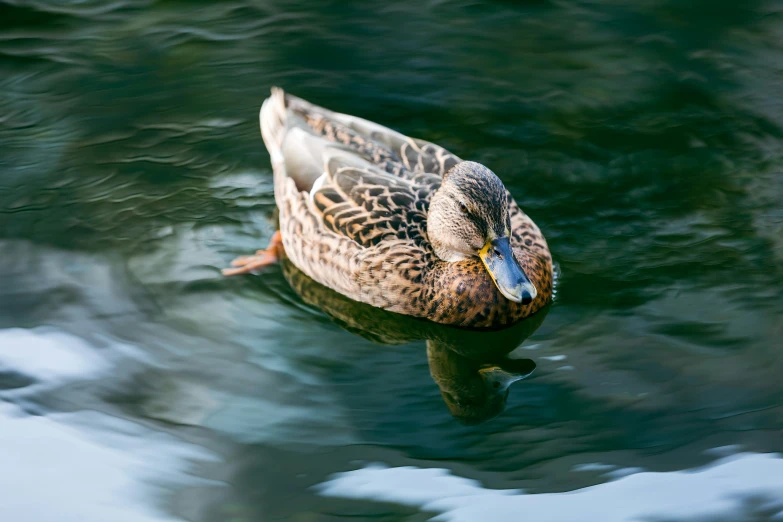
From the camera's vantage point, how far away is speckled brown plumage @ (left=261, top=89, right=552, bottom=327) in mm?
5547

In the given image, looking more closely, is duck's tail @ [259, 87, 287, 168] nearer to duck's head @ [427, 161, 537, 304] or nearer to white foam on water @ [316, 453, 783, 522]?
duck's head @ [427, 161, 537, 304]

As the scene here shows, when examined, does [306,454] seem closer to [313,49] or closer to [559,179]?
[559,179]

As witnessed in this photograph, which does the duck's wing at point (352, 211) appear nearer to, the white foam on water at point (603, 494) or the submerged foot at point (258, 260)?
the submerged foot at point (258, 260)

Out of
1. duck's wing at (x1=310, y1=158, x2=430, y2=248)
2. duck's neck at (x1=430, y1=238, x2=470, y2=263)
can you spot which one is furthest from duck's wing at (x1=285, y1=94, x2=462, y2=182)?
duck's neck at (x1=430, y1=238, x2=470, y2=263)

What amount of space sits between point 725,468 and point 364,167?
276 cm

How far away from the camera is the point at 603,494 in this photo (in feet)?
14.4

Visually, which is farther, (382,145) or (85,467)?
(382,145)

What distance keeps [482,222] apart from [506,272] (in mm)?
314

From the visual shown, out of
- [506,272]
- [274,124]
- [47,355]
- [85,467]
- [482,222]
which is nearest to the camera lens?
[85,467]

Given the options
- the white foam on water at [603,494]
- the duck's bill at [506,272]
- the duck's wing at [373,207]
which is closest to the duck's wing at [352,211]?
the duck's wing at [373,207]

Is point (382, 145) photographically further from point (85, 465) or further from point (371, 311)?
point (85, 465)

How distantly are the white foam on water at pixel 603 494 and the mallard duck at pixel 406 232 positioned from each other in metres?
1.09

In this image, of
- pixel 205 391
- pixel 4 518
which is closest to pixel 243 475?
pixel 205 391

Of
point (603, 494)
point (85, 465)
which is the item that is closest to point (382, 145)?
point (85, 465)
